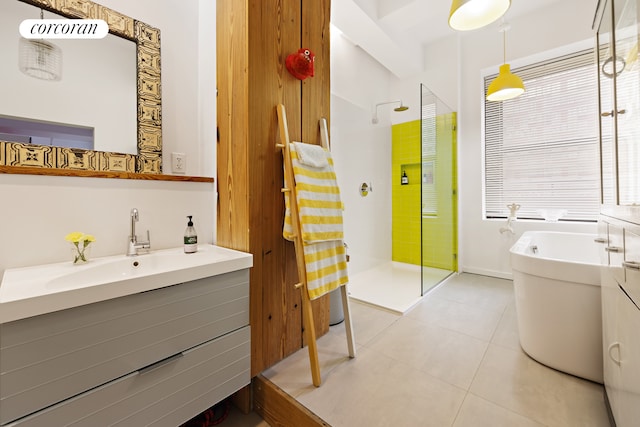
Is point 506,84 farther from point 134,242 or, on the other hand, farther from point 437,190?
point 134,242

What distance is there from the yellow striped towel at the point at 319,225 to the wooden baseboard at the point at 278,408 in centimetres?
47

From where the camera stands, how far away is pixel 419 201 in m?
3.36

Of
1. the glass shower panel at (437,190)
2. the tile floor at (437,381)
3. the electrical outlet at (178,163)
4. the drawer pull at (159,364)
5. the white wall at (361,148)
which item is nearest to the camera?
the drawer pull at (159,364)

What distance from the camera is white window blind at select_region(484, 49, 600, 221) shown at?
267cm

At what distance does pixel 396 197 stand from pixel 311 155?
8.09ft

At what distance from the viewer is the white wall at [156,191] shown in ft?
3.32

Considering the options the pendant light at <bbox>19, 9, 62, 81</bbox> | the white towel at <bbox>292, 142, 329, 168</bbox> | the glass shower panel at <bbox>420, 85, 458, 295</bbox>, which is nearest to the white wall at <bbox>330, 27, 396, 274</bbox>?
the glass shower panel at <bbox>420, 85, 458, 295</bbox>

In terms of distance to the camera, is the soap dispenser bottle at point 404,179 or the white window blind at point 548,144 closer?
the white window blind at point 548,144

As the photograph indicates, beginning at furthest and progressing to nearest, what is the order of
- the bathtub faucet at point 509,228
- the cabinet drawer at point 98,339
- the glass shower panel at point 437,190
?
the bathtub faucet at point 509,228
the glass shower panel at point 437,190
the cabinet drawer at point 98,339

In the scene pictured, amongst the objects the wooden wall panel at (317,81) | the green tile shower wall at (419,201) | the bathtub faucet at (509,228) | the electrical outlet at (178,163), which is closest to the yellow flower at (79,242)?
the electrical outlet at (178,163)

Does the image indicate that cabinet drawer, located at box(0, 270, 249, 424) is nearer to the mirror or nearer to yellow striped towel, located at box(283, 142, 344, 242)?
yellow striped towel, located at box(283, 142, 344, 242)

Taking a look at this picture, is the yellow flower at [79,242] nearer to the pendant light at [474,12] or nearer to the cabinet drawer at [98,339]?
the cabinet drawer at [98,339]

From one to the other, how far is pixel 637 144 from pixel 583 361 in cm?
113

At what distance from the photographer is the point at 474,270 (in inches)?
127
